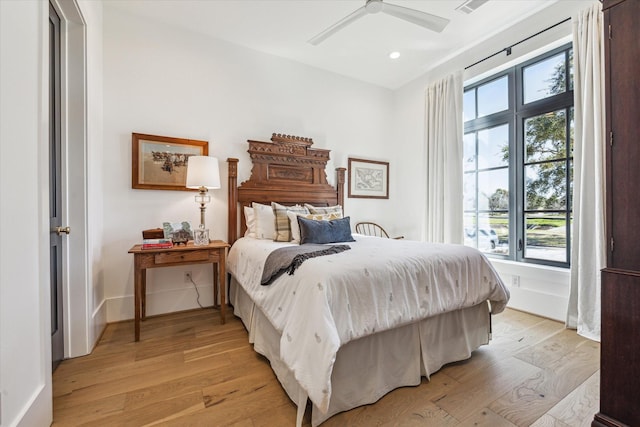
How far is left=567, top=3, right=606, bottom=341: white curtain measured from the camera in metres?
2.29

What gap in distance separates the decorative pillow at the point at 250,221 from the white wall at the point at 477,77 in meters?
2.37

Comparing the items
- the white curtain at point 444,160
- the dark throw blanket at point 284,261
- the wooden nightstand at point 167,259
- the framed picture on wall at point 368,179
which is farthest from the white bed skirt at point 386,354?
the framed picture on wall at point 368,179

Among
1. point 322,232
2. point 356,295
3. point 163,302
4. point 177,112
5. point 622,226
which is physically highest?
point 177,112

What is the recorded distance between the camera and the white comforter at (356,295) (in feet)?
4.20

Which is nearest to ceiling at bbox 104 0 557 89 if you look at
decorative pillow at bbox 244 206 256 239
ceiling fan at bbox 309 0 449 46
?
ceiling fan at bbox 309 0 449 46

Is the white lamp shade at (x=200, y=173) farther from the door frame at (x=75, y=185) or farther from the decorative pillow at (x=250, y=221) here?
the door frame at (x=75, y=185)

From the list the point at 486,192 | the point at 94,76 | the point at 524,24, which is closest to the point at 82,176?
the point at 94,76

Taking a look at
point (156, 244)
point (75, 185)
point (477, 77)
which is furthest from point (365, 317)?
point (477, 77)

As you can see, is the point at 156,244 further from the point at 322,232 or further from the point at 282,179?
the point at 282,179

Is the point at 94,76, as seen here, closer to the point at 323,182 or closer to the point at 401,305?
the point at 323,182

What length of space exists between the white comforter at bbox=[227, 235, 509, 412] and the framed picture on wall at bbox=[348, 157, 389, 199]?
Answer: 211 centimetres

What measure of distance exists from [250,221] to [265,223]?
0.24 metres

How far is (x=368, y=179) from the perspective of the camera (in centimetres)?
422

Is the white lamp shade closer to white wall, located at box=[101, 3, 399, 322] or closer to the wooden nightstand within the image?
white wall, located at box=[101, 3, 399, 322]
